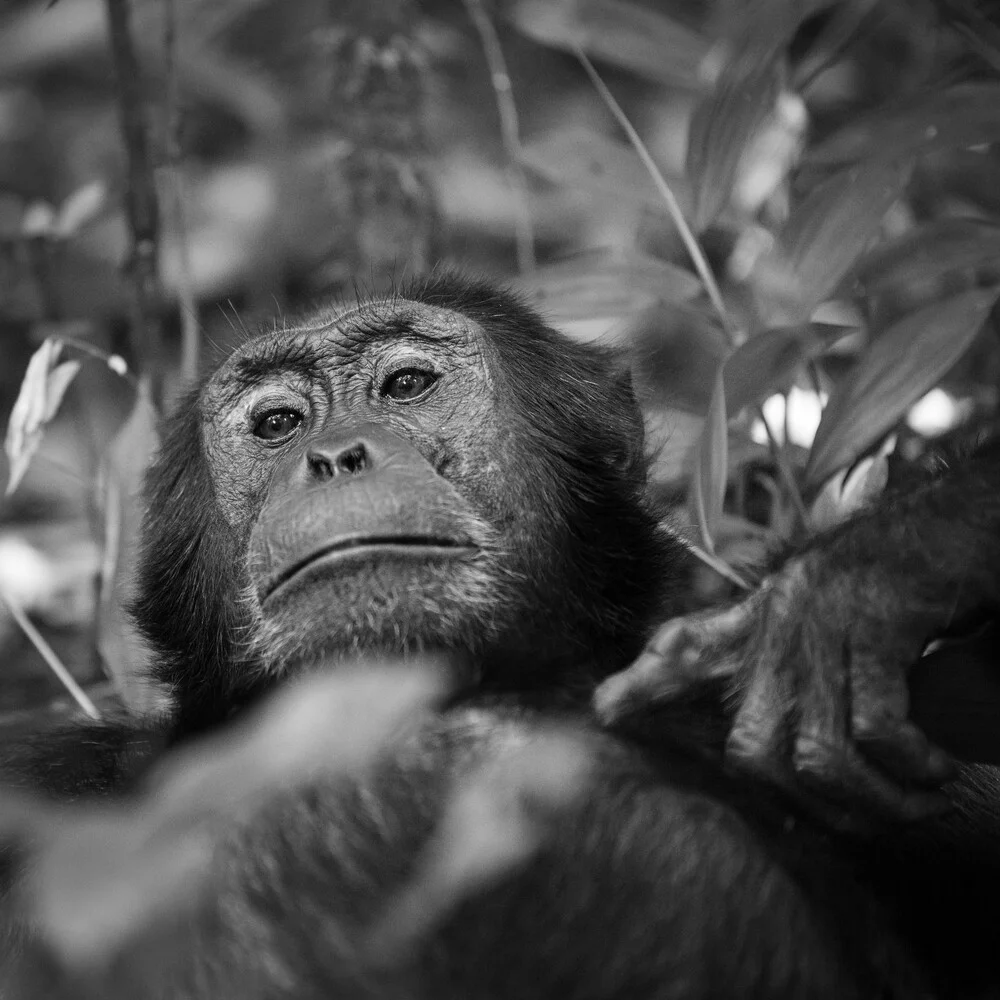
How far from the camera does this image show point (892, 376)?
10.4 ft

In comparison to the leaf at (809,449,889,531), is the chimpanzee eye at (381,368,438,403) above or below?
above

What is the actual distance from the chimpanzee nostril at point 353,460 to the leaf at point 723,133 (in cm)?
124

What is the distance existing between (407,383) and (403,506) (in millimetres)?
609

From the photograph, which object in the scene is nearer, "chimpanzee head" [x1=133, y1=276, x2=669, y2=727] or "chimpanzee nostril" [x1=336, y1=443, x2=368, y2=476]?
"chimpanzee head" [x1=133, y1=276, x2=669, y2=727]

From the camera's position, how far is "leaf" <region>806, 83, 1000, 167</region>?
10.4 ft

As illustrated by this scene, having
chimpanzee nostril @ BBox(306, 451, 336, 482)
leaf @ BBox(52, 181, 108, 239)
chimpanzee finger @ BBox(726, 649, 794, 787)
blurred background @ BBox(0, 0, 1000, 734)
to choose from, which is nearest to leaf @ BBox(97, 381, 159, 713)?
blurred background @ BBox(0, 0, 1000, 734)

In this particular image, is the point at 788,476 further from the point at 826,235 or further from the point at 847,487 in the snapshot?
the point at 826,235

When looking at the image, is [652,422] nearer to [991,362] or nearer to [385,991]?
[991,362]

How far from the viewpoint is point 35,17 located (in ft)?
22.8

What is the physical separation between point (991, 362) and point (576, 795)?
120 inches

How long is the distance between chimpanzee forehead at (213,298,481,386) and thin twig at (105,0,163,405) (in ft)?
2.66

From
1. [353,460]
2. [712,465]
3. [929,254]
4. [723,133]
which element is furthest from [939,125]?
[353,460]

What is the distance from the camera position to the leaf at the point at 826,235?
3240mm

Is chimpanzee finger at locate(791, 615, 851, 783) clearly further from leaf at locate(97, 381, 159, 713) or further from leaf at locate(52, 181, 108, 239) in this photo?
leaf at locate(52, 181, 108, 239)
